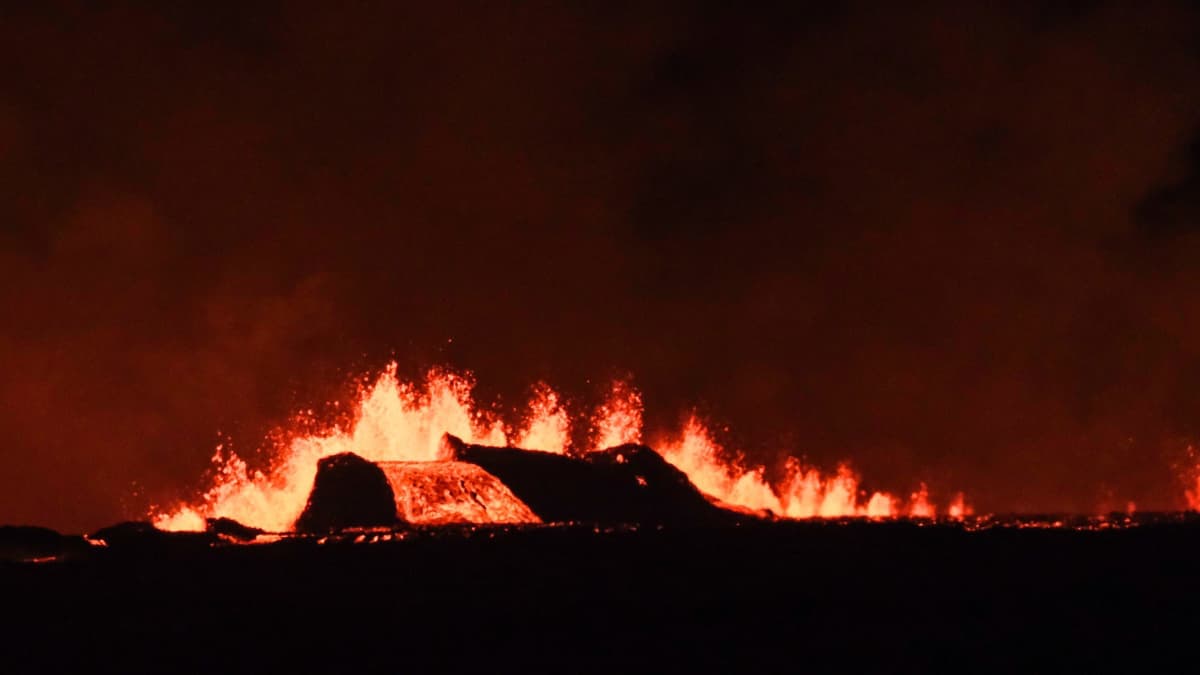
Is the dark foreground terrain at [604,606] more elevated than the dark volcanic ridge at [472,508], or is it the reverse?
the dark volcanic ridge at [472,508]

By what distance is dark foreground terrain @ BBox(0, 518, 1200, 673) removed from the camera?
111 ft

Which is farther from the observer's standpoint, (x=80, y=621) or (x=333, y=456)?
(x=333, y=456)

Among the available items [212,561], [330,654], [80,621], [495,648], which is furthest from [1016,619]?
[212,561]

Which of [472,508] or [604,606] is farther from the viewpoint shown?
[472,508]

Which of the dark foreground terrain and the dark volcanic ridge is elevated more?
the dark volcanic ridge

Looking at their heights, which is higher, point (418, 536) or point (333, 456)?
point (333, 456)

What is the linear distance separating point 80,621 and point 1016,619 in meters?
37.1

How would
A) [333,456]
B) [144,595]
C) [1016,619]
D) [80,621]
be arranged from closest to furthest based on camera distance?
1. [1016,619]
2. [80,621]
3. [144,595]
4. [333,456]

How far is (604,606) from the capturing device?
44656 millimetres

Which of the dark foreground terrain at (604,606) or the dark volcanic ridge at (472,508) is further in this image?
the dark volcanic ridge at (472,508)

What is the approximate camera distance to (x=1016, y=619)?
40188 millimetres

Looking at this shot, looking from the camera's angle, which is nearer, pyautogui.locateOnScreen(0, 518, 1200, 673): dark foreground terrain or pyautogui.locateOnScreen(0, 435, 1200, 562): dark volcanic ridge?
pyautogui.locateOnScreen(0, 518, 1200, 673): dark foreground terrain

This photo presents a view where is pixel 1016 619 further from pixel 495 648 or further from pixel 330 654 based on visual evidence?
pixel 330 654

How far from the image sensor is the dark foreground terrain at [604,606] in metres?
33.7
